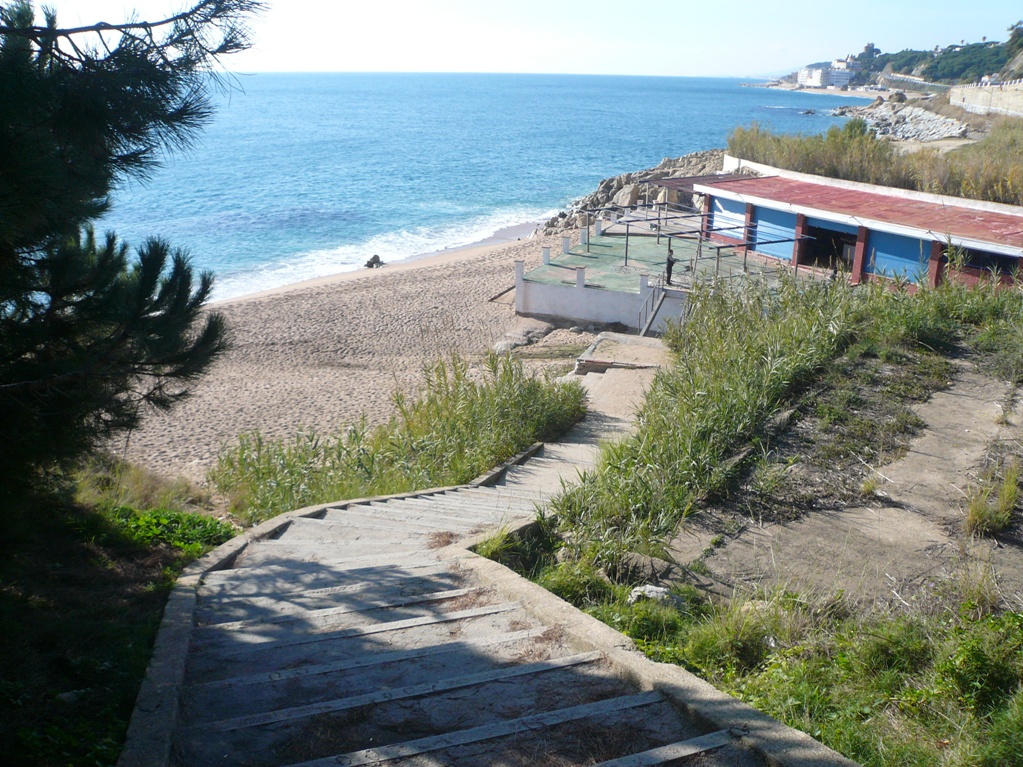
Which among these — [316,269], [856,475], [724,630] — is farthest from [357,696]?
[316,269]

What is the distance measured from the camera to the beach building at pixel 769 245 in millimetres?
16562

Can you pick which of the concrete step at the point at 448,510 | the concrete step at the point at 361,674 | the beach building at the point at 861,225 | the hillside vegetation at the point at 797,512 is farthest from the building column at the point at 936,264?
the concrete step at the point at 361,674

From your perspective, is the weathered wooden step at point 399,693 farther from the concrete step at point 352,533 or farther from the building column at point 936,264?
the building column at point 936,264

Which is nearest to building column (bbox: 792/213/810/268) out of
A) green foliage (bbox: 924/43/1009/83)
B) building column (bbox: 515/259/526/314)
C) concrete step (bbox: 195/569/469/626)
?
building column (bbox: 515/259/526/314)

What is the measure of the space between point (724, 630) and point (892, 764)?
3.69 ft

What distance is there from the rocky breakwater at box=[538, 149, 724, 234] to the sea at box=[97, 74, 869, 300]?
3.42m

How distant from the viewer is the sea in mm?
38438

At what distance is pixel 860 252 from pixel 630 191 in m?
18.4

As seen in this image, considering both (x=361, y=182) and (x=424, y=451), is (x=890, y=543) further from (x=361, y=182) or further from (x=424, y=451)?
(x=361, y=182)

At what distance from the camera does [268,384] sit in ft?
59.4

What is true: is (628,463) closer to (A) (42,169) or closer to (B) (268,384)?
(A) (42,169)

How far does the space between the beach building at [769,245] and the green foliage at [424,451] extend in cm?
650

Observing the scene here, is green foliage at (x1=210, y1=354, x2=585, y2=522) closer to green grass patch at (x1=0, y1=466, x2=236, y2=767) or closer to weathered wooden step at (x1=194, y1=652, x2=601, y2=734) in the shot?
green grass patch at (x1=0, y1=466, x2=236, y2=767)

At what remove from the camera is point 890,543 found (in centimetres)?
488
